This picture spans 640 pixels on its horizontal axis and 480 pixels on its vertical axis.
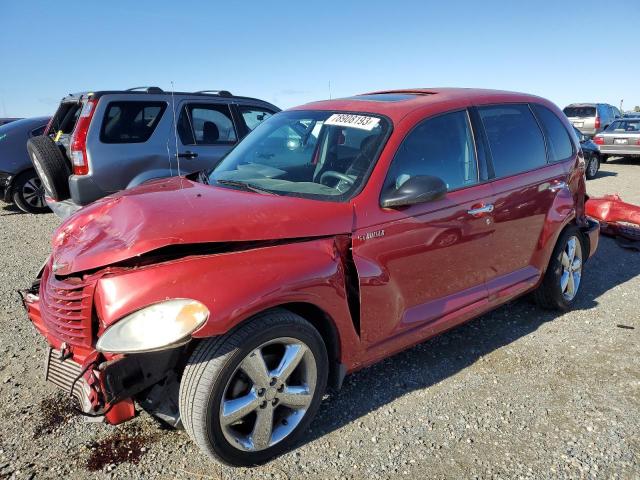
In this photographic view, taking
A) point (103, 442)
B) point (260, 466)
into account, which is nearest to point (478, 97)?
point (260, 466)

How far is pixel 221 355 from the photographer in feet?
7.35

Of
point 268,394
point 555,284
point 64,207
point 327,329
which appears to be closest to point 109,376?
point 268,394

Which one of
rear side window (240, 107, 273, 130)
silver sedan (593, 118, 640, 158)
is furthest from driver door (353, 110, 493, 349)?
silver sedan (593, 118, 640, 158)

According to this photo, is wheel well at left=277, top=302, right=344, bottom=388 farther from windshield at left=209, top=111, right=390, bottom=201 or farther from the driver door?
windshield at left=209, top=111, right=390, bottom=201

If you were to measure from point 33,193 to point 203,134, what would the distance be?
3.92 m

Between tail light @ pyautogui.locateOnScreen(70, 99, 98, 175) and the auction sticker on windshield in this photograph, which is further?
tail light @ pyautogui.locateOnScreen(70, 99, 98, 175)

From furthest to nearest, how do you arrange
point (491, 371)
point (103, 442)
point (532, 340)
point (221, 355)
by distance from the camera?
1. point (532, 340)
2. point (491, 371)
3. point (103, 442)
4. point (221, 355)

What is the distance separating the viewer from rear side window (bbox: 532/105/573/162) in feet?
13.5

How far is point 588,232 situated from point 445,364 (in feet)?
6.80

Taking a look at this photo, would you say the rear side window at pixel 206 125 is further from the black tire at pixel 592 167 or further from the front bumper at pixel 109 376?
the black tire at pixel 592 167

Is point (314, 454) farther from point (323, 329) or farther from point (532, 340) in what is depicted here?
point (532, 340)

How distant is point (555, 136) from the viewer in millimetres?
4215

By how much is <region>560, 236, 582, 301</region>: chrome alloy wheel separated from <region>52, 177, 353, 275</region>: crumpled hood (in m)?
2.58

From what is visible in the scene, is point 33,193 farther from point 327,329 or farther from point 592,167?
point 592,167
